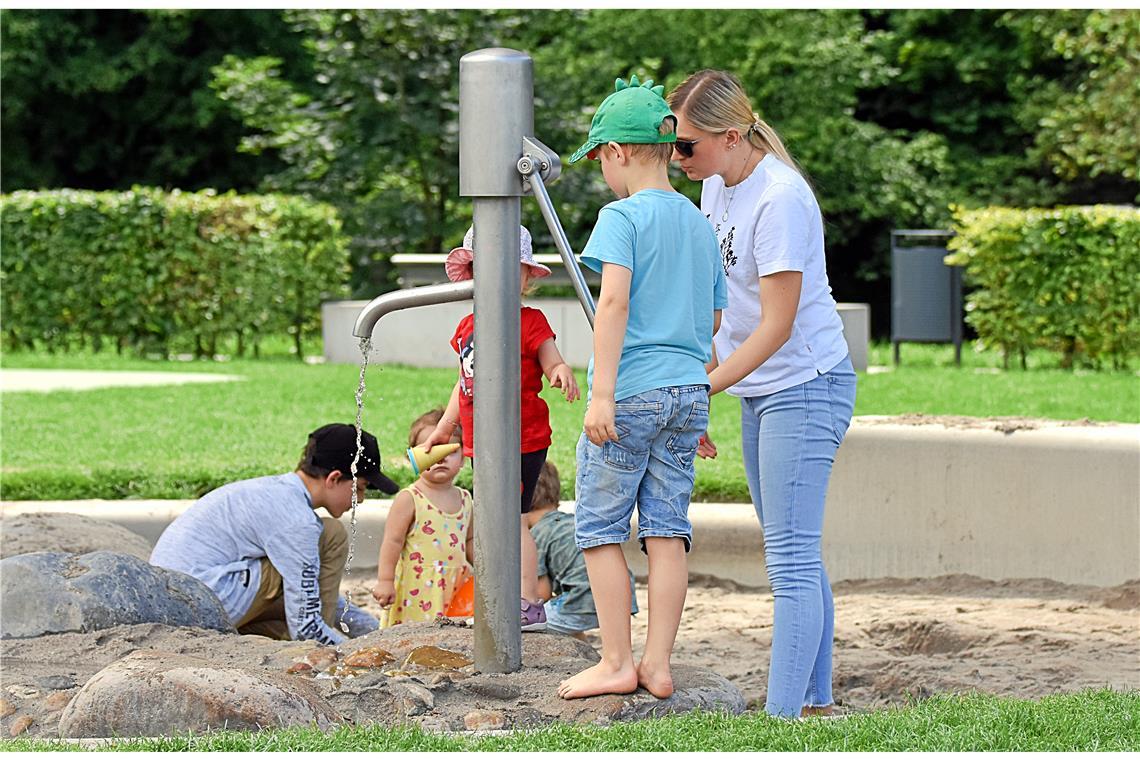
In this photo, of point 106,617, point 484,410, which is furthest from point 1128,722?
point 106,617

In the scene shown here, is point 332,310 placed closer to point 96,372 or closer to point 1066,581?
point 96,372

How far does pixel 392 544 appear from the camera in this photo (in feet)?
15.9

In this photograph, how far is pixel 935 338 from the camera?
13.2m

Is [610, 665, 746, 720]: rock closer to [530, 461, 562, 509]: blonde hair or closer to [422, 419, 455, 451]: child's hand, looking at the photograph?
[422, 419, 455, 451]: child's hand

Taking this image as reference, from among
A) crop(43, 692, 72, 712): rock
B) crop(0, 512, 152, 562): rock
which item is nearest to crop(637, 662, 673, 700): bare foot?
crop(43, 692, 72, 712): rock

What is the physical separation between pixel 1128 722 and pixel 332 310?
10.2 m

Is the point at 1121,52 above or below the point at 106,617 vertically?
above

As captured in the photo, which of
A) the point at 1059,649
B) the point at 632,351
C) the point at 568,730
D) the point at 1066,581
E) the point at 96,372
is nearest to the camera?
the point at 568,730

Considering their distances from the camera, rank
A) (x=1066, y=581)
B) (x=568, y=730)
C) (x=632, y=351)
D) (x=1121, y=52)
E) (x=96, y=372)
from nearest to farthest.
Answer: (x=568, y=730)
(x=632, y=351)
(x=1066, y=581)
(x=96, y=372)
(x=1121, y=52)

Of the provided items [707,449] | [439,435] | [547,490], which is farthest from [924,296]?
[707,449]

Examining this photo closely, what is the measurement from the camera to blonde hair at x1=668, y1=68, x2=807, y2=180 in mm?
3543

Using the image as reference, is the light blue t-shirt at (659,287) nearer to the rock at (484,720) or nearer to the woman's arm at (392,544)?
the rock at (484,720)

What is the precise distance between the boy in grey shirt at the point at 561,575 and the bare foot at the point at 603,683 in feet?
3.99

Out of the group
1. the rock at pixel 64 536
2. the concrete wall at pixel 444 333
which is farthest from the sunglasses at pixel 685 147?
the concrete wall at pixel 444 333
